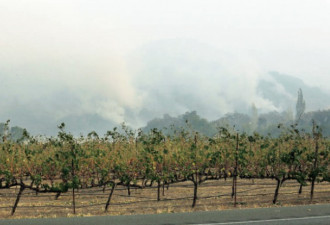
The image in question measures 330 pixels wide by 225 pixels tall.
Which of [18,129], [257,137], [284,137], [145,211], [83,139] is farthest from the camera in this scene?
[18,129]

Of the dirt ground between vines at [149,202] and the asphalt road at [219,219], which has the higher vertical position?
the asphalt road at [219,219]

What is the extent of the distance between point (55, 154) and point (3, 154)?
2727 millimetres

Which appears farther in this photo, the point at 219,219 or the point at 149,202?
the point at 149,202

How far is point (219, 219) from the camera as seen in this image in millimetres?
15047

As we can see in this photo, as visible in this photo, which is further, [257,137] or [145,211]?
[257,137]

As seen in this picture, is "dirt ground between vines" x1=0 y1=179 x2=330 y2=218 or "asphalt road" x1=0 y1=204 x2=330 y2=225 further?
"dirt ground between vines" x1=0 y1=179 x2=330 y2=218

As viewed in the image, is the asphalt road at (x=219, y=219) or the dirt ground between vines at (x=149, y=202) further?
the dirt ground between vines at (x=149, y=202)

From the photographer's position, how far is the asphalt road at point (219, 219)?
14.4 m

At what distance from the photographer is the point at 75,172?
22.7 metres

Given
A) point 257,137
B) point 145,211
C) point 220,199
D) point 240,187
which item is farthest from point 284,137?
point 145,211

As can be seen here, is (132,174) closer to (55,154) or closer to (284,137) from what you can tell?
(55,154)

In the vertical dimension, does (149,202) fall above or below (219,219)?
below

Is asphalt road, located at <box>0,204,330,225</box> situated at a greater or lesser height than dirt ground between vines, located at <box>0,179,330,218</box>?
greater

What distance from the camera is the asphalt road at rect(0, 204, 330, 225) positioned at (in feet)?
47.3
